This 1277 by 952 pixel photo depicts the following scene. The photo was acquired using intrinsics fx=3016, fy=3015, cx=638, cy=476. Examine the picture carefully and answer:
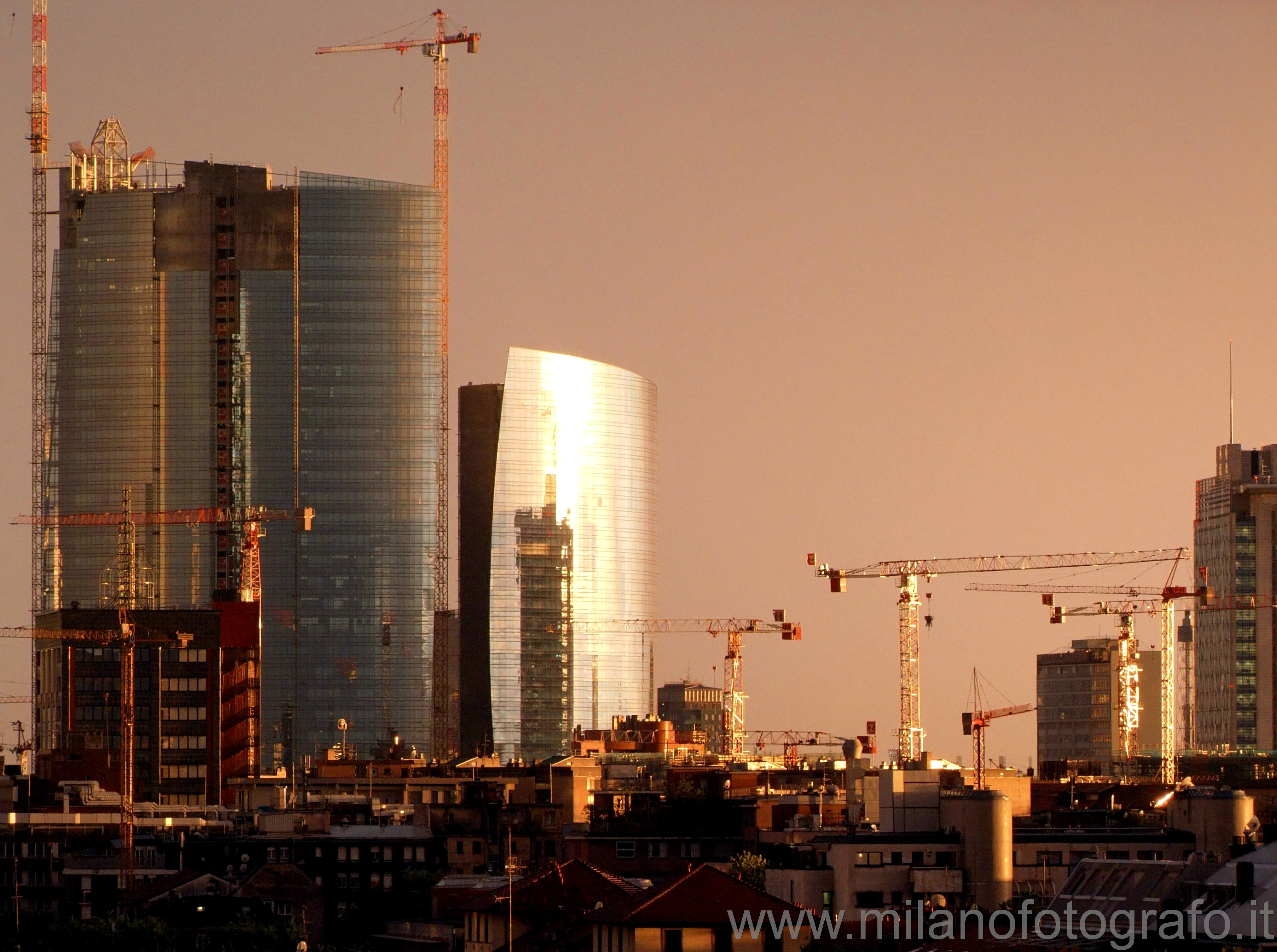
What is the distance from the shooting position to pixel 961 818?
107000mm

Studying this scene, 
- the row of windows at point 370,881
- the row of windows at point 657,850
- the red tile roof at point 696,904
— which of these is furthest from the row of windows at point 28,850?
the red tile roof at point 696,904

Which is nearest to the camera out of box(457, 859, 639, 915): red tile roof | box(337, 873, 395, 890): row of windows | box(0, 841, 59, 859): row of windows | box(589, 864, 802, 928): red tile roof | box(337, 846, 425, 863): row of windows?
box(589, 864, 802, 928): red tile roof

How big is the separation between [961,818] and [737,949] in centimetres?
1951

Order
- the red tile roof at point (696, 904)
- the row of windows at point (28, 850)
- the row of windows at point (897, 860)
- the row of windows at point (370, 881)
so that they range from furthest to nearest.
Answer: the row of windows at point (28, 850) < the row of windows at point (370, 881) < the row of windows at point (897, 860) < the red tile roof at point (696, 904)

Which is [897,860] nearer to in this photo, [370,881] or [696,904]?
[696,904]

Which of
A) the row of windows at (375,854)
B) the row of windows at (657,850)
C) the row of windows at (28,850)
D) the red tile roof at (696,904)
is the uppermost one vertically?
the red tile roof at (696,904)

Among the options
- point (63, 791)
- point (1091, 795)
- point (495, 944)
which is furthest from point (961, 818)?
point (63, 791)

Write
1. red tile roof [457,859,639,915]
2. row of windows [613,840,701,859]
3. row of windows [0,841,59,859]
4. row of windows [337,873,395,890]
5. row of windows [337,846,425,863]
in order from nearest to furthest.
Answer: red tile roof [457,859,639,915]
row of windows [613,840,701,859]
row of windows [337,873,395,890]
row of windows [337,846,425,863]
row of windows [0,841,59,859]

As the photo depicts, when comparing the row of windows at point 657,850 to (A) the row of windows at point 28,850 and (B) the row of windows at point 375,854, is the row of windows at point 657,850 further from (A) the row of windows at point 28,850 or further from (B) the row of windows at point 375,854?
(A) the row of windows at point 28,850

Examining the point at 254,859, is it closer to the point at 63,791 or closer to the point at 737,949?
the point at 63,791

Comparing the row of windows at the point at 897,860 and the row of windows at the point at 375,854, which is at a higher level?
the row of windows at the point at 897,860

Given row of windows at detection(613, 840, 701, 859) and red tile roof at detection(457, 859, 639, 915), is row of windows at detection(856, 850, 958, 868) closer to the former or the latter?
red tile roof at detection(457, 859, 639, 915)

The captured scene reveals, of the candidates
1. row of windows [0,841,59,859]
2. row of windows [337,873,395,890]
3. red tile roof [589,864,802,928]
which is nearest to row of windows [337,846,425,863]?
row of windows [337,873,395,890]

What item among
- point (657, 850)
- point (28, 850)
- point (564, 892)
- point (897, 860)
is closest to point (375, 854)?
point (657, 850)
